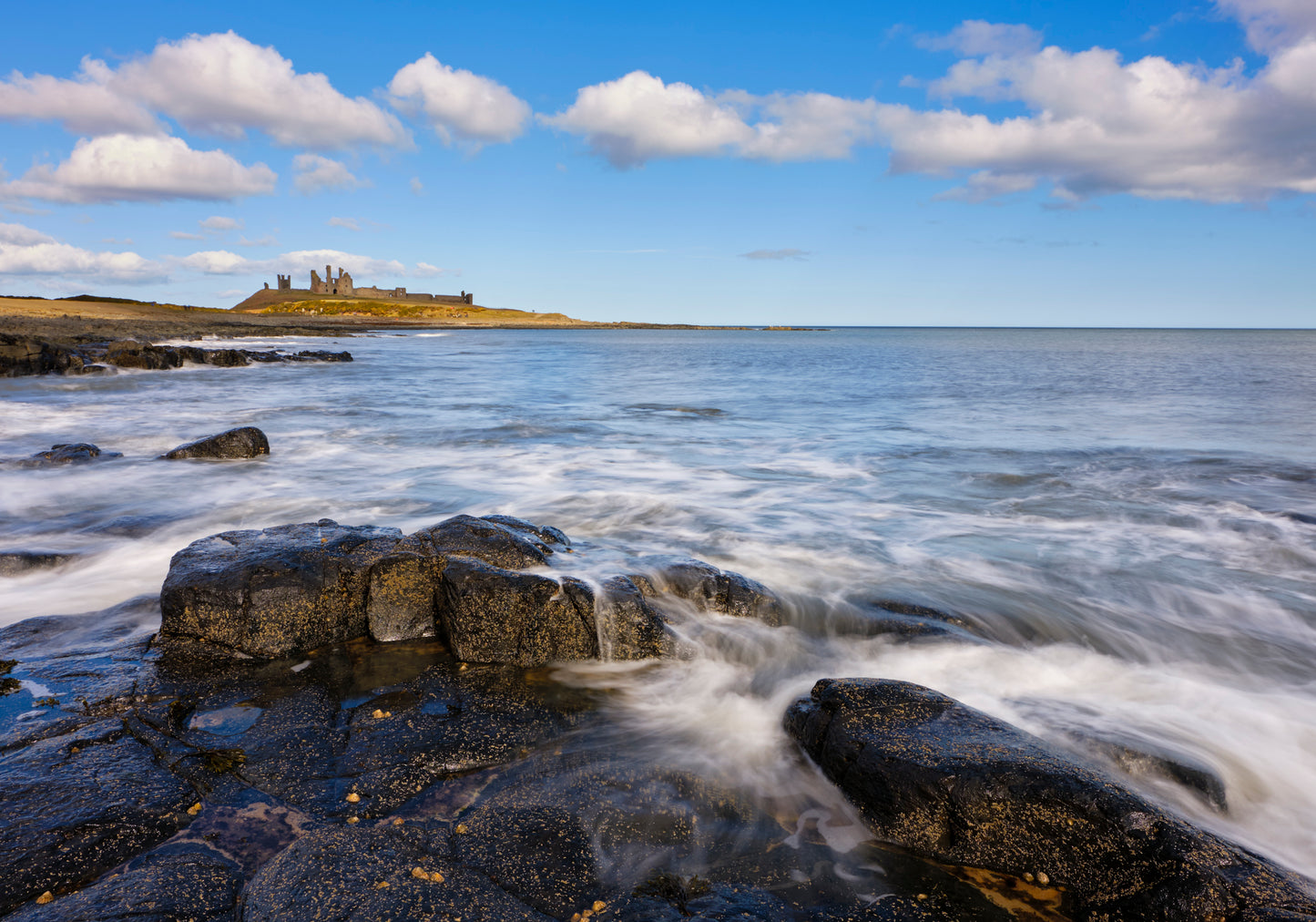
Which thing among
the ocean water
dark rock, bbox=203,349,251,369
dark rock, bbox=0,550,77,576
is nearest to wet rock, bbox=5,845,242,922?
the ocean water

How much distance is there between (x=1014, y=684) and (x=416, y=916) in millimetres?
3950

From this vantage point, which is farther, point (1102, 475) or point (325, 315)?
point (325, 315)

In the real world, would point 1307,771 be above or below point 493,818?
below

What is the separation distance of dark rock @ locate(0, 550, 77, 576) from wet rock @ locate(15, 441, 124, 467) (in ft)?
16.0

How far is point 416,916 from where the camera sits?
2.30 m

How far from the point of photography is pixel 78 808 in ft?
9.21

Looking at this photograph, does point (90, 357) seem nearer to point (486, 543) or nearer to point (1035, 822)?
point (486, 543)

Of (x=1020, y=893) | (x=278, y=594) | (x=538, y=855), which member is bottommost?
(x=1020, y=893)

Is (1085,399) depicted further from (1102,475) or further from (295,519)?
(295,519)

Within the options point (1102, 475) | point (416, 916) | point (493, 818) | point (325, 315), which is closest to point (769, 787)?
point (493, 818)

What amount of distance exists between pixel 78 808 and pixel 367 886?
1402 mm

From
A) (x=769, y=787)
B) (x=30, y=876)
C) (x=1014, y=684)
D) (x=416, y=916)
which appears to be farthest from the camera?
(x=1014, y=684)

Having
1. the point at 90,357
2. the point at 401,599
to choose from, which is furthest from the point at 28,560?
the point at 90,357

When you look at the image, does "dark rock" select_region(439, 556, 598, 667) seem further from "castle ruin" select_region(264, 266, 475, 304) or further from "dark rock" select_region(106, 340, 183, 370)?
"castle ruin" select_region(264, 266, 475, 304)
